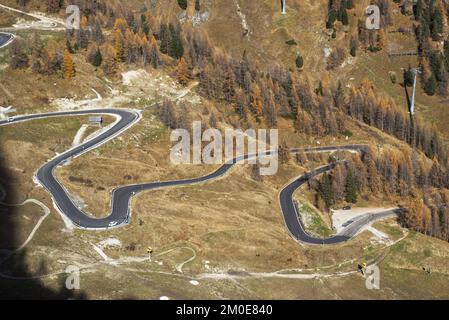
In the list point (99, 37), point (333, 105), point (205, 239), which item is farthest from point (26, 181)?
point (333, 105)

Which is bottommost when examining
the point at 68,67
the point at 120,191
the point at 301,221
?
the point at 301,221

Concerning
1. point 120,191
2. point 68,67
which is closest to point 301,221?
point 120,191

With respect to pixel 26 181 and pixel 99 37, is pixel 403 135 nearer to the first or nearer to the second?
pixel 99 37

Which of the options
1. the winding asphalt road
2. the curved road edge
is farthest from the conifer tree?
the curved road edge

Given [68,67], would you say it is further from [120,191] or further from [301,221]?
[301,221]

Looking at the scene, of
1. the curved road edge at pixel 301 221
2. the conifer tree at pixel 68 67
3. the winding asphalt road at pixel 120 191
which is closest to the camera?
the winding asphalt road at pixel 120 191

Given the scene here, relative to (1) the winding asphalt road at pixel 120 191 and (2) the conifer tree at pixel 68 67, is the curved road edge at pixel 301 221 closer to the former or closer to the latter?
(1) the winding asphalt road at pixel 120 191

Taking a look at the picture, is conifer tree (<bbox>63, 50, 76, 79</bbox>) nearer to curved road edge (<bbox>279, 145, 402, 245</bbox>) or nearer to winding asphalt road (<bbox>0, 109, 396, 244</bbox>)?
winding asphalt road (<bbox>0, 109, 396, 244</bbox>)

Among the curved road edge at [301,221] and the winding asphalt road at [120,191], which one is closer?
the winding asphalt road at [120,191]

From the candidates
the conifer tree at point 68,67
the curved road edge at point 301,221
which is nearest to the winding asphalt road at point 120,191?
the curved road edge at point 301,221
